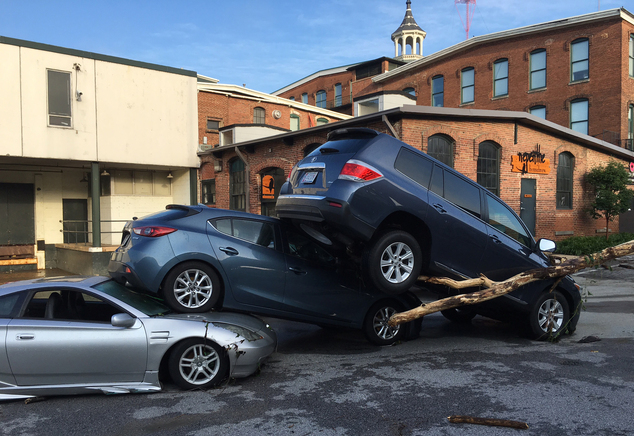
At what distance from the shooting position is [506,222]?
6988 mm

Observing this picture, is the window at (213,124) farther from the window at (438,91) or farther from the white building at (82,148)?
the window at (438,91)

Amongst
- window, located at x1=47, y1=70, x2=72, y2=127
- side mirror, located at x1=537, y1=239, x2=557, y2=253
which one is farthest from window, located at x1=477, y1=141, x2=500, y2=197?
window, located at x1=47, y1=70, x2=72, y2=127

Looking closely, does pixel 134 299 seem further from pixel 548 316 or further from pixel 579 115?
pixel 579 115

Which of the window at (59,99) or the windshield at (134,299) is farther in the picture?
the window at (59,99)

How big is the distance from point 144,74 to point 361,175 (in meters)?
15.0

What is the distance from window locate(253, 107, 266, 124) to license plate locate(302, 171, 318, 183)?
79.1 feet

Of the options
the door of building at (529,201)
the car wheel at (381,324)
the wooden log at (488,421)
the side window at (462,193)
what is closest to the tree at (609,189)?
the door of building at (529,201)

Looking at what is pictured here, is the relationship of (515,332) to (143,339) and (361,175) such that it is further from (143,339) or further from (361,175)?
(143,339)

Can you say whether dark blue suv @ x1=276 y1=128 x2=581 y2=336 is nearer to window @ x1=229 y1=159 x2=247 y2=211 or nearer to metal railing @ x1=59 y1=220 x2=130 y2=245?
window @ x1=229 y1=159 x2=247 y2=211

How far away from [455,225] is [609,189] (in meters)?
16.8

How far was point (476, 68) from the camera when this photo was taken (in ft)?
102

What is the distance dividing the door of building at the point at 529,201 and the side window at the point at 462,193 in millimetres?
11241

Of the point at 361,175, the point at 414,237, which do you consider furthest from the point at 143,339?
the point at 414,237

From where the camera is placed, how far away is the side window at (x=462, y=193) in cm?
646
